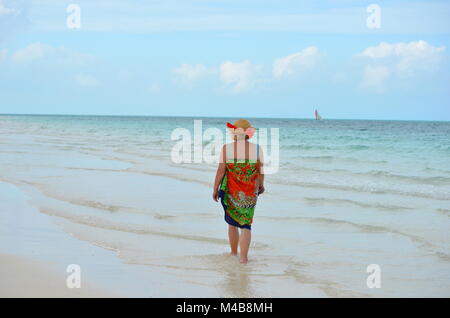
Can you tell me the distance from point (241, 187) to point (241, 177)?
11cm

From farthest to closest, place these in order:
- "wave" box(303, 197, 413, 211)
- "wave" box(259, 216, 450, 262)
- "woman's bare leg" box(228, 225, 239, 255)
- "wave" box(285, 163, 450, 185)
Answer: "wave" box(285, 163, 450, 185) → "wave" box(303, 197, 413, 211) → "wave" box(259, 216, 450, 262) → "woman's bare leg" box(228, 225, 239, 255)

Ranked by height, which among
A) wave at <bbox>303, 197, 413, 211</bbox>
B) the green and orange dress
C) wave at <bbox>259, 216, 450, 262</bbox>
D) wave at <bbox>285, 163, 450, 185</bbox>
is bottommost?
wave at <bbox>259, 216, 450, 262</bbox>

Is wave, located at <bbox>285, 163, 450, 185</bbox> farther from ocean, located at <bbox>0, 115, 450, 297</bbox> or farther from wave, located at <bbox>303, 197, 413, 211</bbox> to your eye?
wave, located at <bbox>303, 197, 413, 211</bbox>

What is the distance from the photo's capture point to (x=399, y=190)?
38.2 feet

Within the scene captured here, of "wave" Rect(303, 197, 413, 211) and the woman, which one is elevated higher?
the woman

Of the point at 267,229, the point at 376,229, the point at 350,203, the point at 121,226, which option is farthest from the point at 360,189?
the point at 121,226

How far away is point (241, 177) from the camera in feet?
19.2

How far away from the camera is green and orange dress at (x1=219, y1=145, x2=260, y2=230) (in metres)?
5.85

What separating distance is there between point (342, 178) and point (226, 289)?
943 centimetres

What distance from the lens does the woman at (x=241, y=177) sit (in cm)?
584
